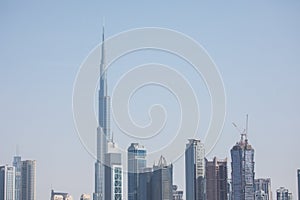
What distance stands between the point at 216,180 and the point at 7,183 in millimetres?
5547

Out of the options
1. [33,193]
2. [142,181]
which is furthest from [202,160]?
[33,193]

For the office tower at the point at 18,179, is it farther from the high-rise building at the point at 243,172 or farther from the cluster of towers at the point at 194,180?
the high-rise building at the point at 243,172

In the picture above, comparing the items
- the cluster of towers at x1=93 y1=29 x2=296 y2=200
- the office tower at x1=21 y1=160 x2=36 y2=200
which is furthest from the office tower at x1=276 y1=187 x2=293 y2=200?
the office tower at x1=21 y1=160 x2=36 y2=200

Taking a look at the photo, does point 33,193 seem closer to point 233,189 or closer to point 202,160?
point 202,160

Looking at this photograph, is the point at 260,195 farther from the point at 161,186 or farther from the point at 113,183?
the point at 113,183

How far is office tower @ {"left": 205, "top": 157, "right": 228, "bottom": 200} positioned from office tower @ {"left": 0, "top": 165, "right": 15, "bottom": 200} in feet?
16.8

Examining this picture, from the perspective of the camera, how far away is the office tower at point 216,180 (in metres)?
17.1

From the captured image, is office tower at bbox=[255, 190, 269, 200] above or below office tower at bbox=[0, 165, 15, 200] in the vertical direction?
below

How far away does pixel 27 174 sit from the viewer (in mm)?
16562

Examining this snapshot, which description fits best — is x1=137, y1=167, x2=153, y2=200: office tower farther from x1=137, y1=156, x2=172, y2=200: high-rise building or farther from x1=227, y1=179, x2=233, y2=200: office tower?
x1=227, y1=179, x2=233, y2=200: office tower

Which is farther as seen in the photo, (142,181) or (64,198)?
(142,181)

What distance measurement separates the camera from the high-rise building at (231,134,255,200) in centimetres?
1789

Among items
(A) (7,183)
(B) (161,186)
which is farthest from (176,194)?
(A) (7,183)

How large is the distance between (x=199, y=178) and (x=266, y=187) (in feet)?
5.54
